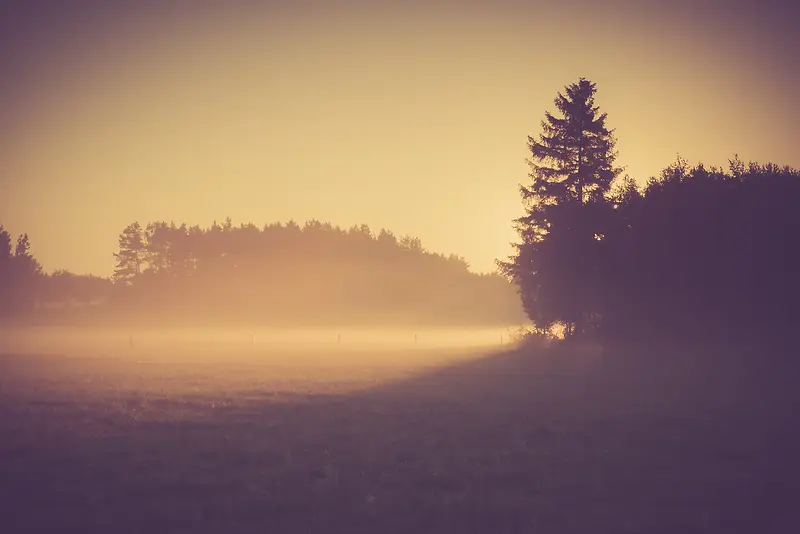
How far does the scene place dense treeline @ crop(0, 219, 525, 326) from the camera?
4781 inches

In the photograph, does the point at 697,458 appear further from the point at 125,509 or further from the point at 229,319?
the point at 229,319

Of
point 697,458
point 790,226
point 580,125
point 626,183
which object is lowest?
point 697,458

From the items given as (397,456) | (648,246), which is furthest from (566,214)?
(397,456)

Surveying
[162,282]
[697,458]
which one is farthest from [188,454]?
[162,282]

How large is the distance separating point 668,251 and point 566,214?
8930 millimetres

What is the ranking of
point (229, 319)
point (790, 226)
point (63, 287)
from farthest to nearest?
point (63, 287)
point (229, 319)
point (790, 226)

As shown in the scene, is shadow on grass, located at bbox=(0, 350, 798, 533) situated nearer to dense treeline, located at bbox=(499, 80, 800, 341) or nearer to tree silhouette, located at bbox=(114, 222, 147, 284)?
dense treeline, located at bbox=(499, 80, 800, 341)

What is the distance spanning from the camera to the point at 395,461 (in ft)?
42.4

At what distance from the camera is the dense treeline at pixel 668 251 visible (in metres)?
36.0

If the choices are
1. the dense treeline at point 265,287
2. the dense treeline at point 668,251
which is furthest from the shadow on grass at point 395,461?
the dense treeline at point 265,287

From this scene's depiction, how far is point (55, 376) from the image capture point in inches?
1181

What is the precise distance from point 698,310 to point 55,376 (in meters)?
36.4

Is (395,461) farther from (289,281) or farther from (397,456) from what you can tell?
(289,281)

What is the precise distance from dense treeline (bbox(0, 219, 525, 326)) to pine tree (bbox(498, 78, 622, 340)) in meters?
68.8
